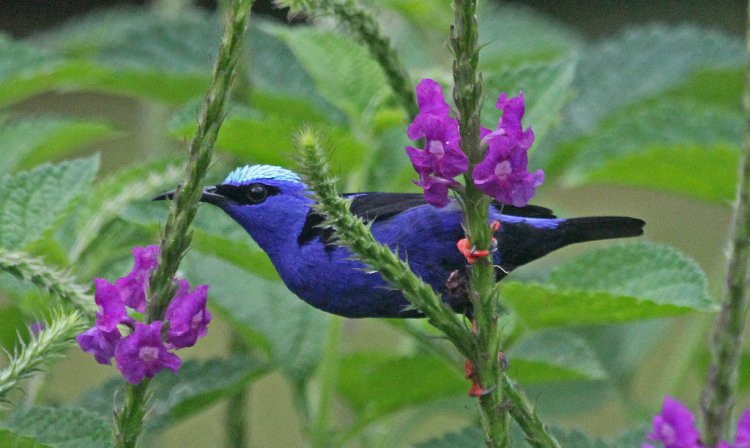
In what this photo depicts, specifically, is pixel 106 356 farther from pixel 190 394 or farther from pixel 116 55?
pixel 116 55

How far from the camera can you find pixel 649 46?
2.62 m

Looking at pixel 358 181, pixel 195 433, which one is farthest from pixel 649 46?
pixel 195 433

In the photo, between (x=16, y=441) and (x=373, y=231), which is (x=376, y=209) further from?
(x=16, y=441)

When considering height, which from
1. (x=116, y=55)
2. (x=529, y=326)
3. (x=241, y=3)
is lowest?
(x=529, y=326)

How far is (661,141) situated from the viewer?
2102 mm

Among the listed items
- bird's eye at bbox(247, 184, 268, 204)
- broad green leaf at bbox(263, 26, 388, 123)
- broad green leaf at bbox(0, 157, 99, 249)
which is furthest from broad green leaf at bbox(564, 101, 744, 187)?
broad green leaf at bbox(0, 157, 99, 249)

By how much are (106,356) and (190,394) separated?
587mm

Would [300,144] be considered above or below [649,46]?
below

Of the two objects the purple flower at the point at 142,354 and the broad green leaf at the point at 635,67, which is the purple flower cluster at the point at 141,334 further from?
the broad green leaf at the point at 635,67

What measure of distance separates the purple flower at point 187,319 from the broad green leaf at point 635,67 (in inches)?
57.5

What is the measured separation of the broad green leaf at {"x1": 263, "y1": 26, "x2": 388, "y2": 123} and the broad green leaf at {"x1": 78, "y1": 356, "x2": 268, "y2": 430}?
48 cm

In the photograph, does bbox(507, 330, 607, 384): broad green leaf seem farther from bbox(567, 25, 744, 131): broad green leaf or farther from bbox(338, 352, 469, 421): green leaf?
bbox(567, 25, 744, 131): broad green leaf

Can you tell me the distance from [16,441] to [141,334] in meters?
0.23

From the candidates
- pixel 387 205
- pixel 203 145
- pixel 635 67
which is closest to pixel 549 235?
pixel 387 205
